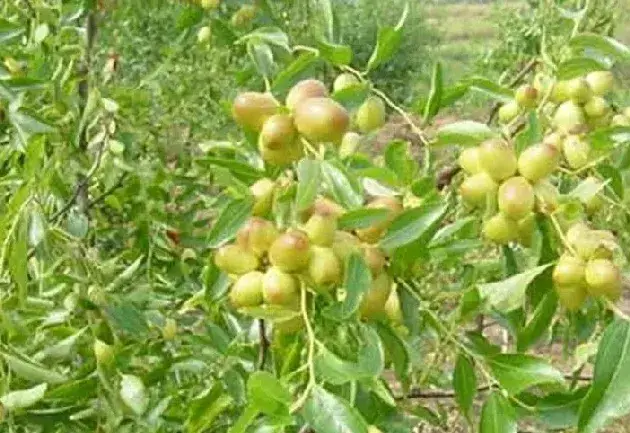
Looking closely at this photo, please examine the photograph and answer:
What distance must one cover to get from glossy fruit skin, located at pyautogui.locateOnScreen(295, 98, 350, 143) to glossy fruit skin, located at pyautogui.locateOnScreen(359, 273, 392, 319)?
0.28 ft

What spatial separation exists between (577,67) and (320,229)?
0.30 meters

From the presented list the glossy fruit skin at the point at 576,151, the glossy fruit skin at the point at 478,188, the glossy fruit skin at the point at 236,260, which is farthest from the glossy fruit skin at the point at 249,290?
the glossy fruit skin at the point at 576,151

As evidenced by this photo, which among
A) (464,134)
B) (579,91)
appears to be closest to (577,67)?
(579,91)

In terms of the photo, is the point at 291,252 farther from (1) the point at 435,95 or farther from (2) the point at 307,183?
(1) the point at 435,95

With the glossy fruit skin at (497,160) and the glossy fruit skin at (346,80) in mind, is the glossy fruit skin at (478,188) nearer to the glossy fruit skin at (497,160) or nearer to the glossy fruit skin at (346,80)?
the glossy fruit skin at (497,160)

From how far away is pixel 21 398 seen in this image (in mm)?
1041

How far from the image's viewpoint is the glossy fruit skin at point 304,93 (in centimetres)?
82

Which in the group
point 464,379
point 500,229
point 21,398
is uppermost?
point 500,229

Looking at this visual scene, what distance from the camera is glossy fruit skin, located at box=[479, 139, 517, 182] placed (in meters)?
0.84

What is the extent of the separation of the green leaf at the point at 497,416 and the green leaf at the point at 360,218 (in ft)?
0.42

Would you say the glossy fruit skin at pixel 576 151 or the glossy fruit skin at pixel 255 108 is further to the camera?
the glossy fruit skin at pixel 576 151

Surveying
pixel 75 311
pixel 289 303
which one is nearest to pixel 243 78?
pixel 75 311

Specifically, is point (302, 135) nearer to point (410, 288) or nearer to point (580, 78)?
point (410, 288)

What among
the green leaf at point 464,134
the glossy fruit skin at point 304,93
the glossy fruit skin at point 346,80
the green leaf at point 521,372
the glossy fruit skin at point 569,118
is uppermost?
the glossy fruit skin at point 304,93
